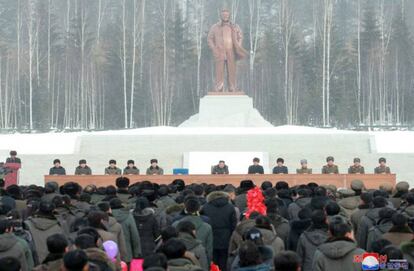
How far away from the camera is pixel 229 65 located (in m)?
26.5

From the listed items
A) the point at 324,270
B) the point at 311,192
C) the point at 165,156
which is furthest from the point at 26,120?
the point at 324,270

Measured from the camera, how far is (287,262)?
4445mm

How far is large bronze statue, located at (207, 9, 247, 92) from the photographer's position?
87.0ft

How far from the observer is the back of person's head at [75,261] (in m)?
4.38

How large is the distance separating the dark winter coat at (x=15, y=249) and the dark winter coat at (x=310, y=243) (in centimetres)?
223

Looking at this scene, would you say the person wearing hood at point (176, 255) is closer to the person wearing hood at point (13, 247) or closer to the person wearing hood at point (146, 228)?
the person wearing hood at point (13, 247)

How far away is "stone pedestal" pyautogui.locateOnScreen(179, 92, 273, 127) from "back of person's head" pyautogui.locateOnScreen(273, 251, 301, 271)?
22349 mm

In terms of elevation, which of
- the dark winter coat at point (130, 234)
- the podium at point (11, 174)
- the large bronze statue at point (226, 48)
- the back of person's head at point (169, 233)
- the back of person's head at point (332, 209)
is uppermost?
the large bronze statue at point (226, 48)

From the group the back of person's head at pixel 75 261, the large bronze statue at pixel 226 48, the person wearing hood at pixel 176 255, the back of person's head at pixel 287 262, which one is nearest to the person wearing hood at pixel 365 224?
the person wearing hood at pixel 176 255

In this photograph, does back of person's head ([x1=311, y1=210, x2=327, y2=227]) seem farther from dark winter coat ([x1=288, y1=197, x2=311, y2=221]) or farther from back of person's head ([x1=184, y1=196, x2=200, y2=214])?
dark winter coat ([x1=288, y1=197, x2=311, y2=221])

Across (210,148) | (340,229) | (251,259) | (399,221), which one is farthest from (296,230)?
(210,148)

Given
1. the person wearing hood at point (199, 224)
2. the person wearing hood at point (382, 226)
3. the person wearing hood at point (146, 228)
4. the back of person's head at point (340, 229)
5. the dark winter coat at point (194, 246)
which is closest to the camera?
the back of person's head at point (340, 229)

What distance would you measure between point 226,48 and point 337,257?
21.6m

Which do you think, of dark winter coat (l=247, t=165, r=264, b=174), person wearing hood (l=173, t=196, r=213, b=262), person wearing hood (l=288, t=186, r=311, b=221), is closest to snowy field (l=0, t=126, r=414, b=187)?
dark winter coat (l=247, t=165, r=264, b=174)
